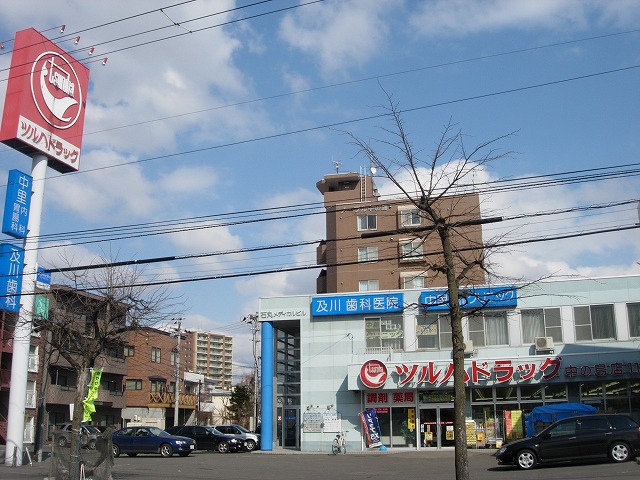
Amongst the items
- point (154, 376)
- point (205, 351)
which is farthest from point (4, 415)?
point (205, 351)

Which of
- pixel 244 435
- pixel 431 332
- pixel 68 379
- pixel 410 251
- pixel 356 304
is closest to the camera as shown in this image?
pixel 410 251

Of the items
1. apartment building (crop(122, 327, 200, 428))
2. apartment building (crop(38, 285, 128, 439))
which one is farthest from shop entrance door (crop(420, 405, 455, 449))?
apartment building (crop(122, 327, 200, 428))

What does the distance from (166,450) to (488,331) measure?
664 inches

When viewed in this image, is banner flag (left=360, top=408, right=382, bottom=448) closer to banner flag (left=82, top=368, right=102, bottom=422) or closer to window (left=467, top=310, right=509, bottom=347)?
window (left=467, top=310, right=509, bottom=347)

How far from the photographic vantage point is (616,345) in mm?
31156

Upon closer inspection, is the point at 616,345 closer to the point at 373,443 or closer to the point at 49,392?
the point at 373,443

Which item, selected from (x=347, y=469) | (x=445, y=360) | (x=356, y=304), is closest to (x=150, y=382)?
(x=356, y=304)

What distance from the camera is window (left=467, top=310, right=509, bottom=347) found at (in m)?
33.2

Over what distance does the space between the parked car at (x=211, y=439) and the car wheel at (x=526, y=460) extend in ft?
61.4

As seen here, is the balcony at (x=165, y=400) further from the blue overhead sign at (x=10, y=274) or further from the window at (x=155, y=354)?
the blue overhead sign at (x=10, y=274)

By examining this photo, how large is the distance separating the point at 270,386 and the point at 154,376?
31707 millimetres

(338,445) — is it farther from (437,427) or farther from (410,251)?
(410,251)

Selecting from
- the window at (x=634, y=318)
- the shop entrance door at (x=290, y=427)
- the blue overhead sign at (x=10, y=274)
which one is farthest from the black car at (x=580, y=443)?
the blue overhead sign at (x=10, y=274)

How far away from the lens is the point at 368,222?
173 ft
